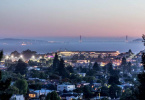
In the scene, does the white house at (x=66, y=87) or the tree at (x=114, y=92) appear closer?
the tree at (x=114, y=92)

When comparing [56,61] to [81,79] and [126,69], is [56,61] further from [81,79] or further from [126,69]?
[81,79]

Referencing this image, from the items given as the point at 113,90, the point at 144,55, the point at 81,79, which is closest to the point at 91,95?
the point at 113,90

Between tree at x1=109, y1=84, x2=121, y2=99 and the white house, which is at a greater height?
the white house

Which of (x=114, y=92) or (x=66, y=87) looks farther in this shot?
(x=66, y=87)

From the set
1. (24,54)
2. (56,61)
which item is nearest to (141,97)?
(56,61)

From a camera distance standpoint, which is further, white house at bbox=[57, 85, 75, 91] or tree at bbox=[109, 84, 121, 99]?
white house at bbox=[57, 85, 75, 91]

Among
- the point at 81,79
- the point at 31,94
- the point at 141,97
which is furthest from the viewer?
the point at 81,79

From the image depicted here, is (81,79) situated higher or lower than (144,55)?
lower

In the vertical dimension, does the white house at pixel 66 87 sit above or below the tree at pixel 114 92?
above

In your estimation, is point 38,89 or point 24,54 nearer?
point 38,89

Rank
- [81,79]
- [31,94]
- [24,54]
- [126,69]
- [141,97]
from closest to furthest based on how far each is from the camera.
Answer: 1. [141,97]
2. [31,94]
3. [81,79]
4. [126,69]
5. [24,54]

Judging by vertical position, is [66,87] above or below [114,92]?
above
